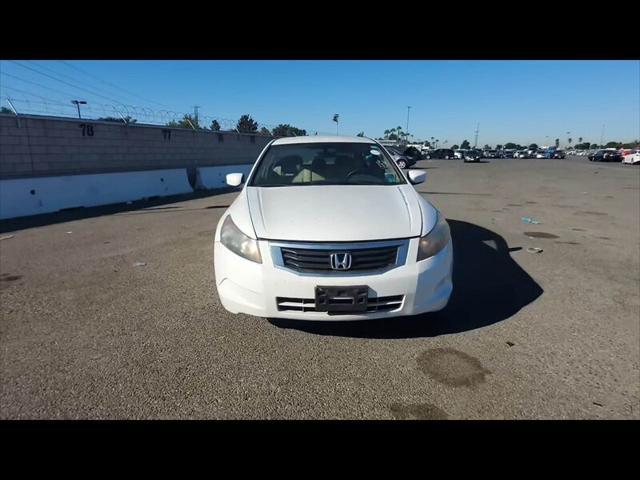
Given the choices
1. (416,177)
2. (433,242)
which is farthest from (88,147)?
(433,242)

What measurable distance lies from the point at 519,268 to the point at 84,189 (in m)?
11.1

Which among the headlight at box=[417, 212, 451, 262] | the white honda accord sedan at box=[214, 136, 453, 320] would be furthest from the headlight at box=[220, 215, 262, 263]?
the headlight at box=[417, 212, 451, 262]

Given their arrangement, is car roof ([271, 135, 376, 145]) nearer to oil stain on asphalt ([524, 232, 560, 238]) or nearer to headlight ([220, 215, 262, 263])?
headlight ([220, 215, 262, 263])

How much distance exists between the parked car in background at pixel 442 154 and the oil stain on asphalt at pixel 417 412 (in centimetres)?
5741

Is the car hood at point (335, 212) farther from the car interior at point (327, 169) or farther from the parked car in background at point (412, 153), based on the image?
the parked car in background at point (412, 153)

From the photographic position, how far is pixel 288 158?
4207 millimetres

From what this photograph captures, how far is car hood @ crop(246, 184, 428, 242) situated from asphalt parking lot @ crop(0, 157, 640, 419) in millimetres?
883

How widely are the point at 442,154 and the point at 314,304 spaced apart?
190 ft

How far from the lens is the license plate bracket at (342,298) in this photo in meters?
2.41

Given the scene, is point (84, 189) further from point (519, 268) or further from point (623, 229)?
point (623, 229)

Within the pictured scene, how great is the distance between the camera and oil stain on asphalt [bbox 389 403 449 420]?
78.6 inches

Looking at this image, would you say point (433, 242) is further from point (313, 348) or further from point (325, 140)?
point (325, 140)

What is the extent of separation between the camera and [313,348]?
106 inches

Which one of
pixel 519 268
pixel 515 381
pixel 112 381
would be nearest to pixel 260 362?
pixel 112 381
